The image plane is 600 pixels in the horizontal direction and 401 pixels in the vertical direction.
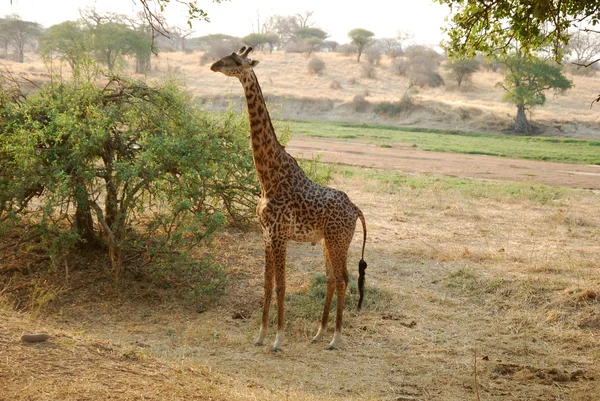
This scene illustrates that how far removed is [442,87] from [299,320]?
4332 centimetres

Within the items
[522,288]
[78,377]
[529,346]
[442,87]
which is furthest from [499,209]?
[442,87]

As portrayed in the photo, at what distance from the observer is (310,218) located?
266 inches

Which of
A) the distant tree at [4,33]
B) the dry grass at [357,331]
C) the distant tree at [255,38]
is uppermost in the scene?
the distant tree at [255,38]

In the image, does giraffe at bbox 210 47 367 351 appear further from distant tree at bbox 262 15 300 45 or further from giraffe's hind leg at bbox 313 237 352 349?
distant tree at bbox 262 15 300 45

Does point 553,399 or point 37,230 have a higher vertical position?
point 37,230

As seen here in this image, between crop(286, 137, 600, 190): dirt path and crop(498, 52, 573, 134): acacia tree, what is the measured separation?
37.5 feet

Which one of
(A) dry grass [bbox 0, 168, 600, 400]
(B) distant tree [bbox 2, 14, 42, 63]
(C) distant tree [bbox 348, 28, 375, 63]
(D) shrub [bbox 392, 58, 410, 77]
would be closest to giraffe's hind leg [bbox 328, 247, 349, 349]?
(A) dry grass [bbox 0, 168, 600, 400]

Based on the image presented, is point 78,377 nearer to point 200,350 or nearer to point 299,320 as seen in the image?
point 200,350

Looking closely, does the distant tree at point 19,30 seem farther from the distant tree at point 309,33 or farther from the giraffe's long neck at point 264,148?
the giraffe's long neck at point 264,148

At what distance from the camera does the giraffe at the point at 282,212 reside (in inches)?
261

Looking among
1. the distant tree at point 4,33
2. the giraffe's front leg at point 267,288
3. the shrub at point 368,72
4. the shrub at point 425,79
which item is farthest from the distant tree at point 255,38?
the giraffe's front leg at point 267,288

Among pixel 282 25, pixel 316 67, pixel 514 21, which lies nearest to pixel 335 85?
pixel 316 67

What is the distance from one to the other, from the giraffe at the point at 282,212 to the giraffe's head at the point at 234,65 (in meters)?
0.08

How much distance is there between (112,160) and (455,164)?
616 inches
